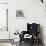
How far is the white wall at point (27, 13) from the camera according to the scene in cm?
257

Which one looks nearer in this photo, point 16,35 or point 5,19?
point 16,35

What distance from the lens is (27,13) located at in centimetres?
261

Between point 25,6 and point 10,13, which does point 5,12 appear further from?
point 25,6

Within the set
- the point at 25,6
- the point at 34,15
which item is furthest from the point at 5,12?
the point at 34,15

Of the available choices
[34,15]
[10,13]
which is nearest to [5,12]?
[10,13]

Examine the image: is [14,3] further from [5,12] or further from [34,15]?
[34,15]

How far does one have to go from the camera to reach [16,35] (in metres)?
2.41

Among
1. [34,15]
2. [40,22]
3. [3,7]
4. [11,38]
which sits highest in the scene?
[3,7]

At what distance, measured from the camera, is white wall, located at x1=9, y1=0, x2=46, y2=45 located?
8.43 ft

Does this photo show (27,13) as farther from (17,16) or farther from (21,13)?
(17,16)

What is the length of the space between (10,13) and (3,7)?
0.23 metres

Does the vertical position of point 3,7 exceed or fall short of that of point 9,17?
it exceeds it

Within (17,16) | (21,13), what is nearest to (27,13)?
(21,13)

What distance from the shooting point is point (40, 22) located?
2537mm
